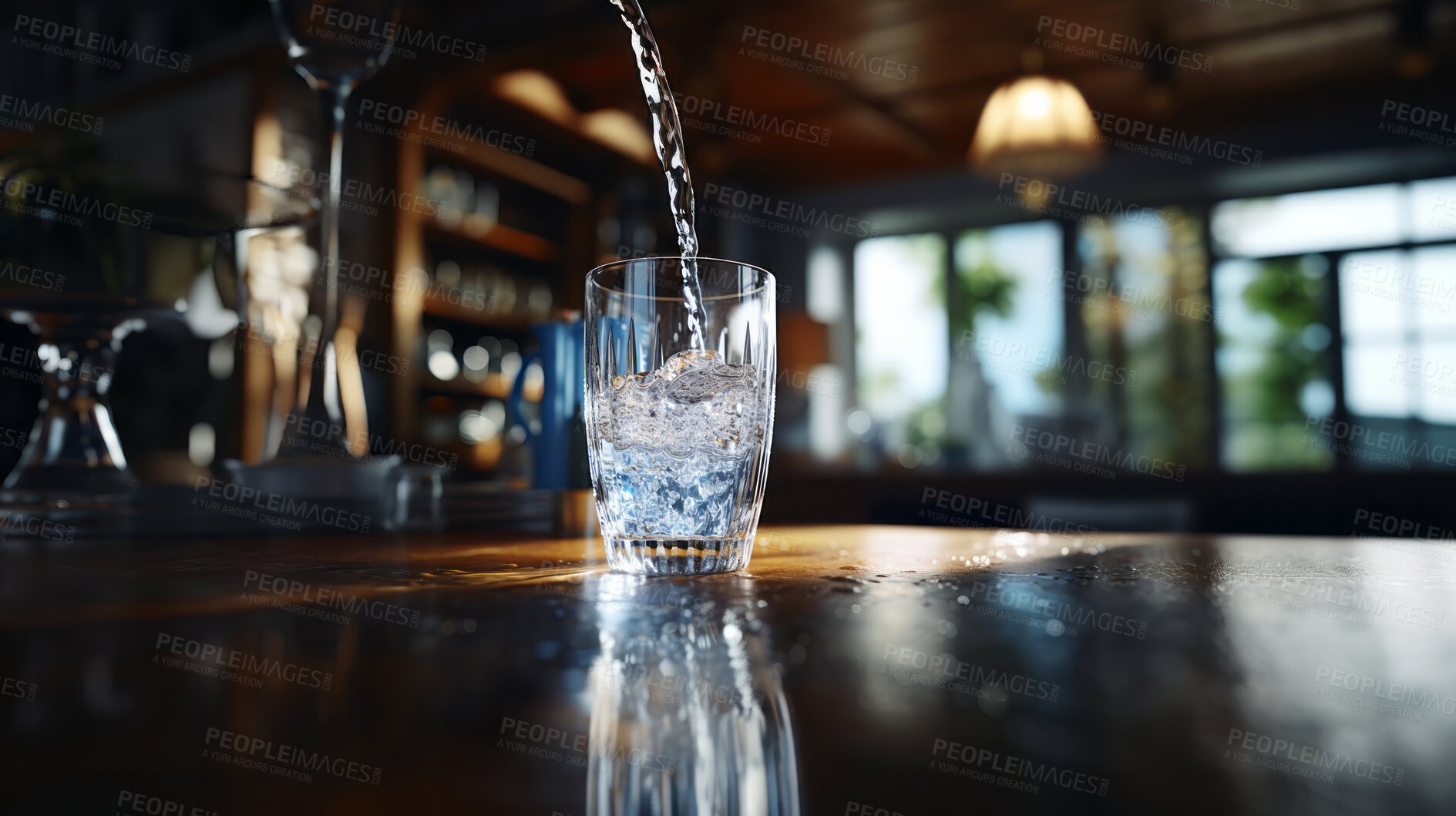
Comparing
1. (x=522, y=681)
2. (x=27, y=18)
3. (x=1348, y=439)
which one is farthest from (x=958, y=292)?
(x=522, y=681)

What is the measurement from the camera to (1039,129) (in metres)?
3.58

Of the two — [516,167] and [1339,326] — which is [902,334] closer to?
[1339,326]

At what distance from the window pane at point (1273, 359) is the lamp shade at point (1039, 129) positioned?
342cm

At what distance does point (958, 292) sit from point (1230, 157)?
6.82 feet

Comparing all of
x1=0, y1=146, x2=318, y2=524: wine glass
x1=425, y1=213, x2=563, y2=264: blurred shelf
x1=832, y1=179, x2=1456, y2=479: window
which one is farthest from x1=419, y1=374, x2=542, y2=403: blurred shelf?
x1=0, y1=146, x2=318, y2=524: wine glass

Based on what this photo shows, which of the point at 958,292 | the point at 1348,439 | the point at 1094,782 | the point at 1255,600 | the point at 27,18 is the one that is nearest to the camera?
the point at 1094,782

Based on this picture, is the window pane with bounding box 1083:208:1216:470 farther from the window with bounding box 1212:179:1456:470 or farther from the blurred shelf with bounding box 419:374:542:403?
the blurred shelf with bounding box 419:374:542:403

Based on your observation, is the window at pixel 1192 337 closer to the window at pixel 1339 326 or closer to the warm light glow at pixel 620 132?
the window at pixel 1339 326

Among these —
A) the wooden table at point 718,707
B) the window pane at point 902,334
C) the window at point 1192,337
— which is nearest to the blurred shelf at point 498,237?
the window at point 1192,337

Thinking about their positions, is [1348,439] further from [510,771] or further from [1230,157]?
[510,771]

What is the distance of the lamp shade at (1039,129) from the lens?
3.55 metres

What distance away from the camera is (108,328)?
0.76 m

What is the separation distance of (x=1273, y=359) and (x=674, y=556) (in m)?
6.99

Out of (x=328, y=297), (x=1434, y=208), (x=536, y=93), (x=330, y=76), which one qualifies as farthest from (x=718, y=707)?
(x=1434, y=208)
